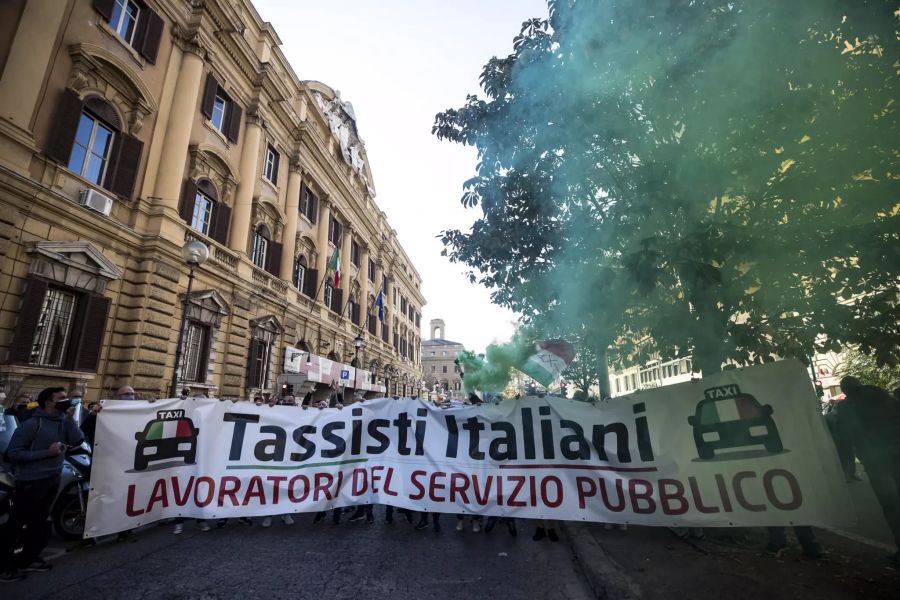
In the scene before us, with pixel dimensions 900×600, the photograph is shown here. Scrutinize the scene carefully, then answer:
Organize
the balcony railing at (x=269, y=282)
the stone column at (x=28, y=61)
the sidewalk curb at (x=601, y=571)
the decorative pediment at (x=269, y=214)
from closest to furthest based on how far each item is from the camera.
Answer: the sidewalk curb at (x=601, y=571), the stone column at (x=28, y=61), the balcony railing at (x=269, y=282), the decorative pediment at (x=269, y=214)

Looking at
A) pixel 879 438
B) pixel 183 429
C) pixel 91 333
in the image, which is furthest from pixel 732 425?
pixel 91 333

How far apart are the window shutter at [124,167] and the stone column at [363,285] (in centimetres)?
1774

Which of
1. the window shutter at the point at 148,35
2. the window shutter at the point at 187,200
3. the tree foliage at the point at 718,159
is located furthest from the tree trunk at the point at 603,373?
the window shutter at the point at 148,35

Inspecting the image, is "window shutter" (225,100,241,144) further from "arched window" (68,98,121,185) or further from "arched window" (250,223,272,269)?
"arched window" (68,98,121,185)

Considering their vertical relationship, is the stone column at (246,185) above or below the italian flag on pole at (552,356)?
above

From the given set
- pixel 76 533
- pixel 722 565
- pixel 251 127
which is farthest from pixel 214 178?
pixel 722 565

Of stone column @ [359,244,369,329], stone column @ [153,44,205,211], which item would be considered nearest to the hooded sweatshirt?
stone column @ [153,44,205,211]

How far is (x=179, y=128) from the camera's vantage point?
1248 cm

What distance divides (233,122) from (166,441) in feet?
45.5

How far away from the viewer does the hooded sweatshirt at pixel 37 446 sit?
13.4 ft

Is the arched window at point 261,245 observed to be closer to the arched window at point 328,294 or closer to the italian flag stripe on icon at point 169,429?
the arched window at point 328,294

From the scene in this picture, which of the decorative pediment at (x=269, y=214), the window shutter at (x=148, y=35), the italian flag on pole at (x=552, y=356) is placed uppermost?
the window shutter at (x=148, y=35)

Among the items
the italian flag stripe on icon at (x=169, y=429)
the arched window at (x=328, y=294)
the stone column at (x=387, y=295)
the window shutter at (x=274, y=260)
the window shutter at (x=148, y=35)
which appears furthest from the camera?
the stone column at (x=387, y=295)

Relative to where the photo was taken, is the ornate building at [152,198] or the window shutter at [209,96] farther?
the window shutter at [209,96]
